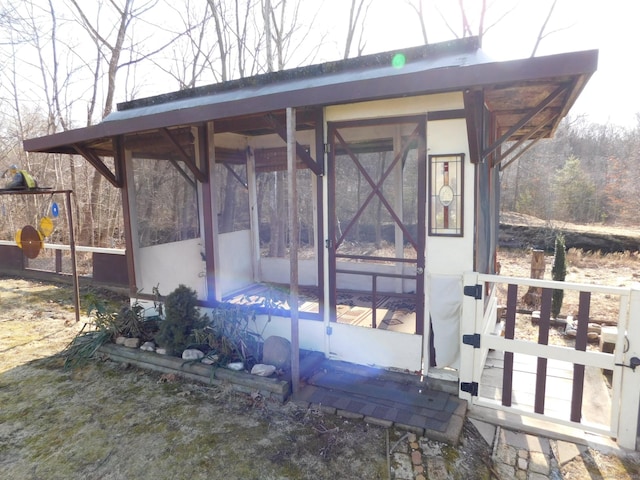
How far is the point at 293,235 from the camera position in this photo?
2.91 metres

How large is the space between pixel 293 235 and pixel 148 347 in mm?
2004

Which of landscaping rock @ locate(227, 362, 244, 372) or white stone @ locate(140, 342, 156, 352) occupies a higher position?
white stone @ locate(140, 342, 156, 352)

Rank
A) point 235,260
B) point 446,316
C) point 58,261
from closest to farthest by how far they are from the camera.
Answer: point 446,316, point 235,260, point 58,261

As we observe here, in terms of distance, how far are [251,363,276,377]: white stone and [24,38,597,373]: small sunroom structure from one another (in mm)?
485

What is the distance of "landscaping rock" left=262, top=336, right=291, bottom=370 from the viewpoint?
3.18m

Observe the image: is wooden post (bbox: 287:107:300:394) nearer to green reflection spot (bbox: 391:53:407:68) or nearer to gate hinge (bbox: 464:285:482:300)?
green reflection spot (bbox: 391:53:407:68)

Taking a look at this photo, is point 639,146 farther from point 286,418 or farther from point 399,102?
point 286,418

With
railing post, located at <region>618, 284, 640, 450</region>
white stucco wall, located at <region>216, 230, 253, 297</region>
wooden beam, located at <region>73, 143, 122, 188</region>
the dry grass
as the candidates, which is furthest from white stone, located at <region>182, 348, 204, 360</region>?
the dry grass

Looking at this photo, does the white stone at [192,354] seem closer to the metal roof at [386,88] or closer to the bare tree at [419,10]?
the metal roof at [386,88]

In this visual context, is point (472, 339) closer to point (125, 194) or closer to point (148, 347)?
point (148, 347)

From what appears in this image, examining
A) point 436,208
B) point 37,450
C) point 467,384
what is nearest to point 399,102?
point 436,208

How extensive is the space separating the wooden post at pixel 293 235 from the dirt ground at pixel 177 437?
0.30 m

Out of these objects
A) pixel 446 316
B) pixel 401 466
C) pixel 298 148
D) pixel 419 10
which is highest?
pixel 419 10

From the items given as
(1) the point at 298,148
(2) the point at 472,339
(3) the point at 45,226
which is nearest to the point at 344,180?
(1) the point at 298,148
